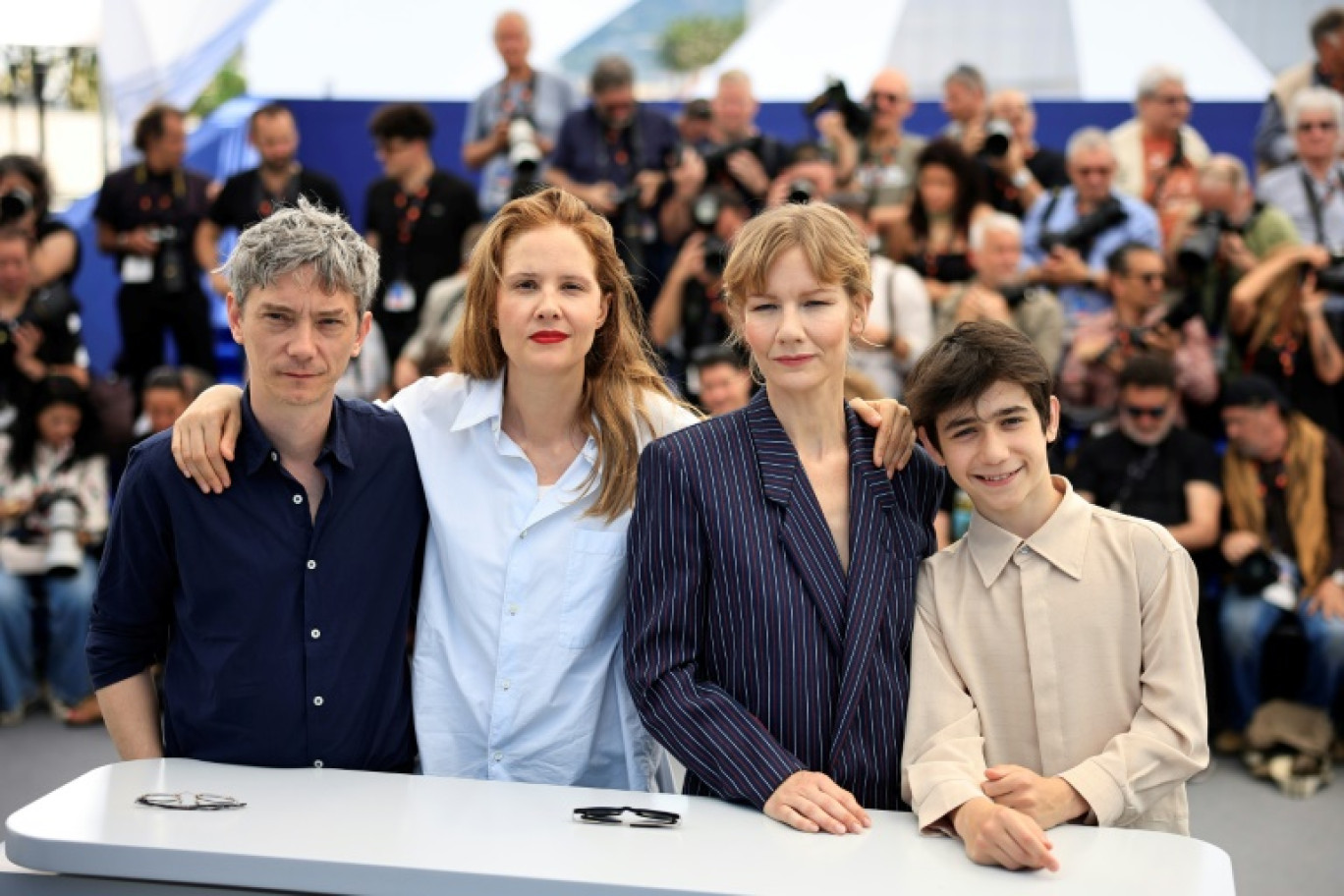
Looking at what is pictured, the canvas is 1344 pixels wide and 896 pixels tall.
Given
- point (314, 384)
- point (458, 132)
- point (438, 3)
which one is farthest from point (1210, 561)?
point (438, 3)

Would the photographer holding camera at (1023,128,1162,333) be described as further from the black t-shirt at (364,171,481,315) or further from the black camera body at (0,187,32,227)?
the black camera body at (0,187,32,227)

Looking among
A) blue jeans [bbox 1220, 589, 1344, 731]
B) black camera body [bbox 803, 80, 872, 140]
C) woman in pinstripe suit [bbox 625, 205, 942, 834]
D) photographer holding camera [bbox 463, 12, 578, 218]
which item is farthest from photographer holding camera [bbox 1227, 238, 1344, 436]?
woman in pinstripe suit [bbox 625, 205, 942, 834]

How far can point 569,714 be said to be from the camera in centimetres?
237

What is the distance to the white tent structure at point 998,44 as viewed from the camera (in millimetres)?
10102

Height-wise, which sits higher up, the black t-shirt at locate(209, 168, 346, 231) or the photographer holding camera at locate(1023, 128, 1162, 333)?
the black t-shirt at locate(209, 168, 346, 231)

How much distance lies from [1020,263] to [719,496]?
3.68 meters

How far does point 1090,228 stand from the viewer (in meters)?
5.60

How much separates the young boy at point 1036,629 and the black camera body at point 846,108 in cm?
410

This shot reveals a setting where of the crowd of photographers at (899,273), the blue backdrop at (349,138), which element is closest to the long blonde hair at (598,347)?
the crowd of photographers at (899,273)

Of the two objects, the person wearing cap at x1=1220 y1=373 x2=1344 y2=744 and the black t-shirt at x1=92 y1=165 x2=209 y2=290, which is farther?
the black t-shirt at x1=92 y1=165 x2=209 y2=290

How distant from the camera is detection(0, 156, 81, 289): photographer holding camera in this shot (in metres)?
6.04

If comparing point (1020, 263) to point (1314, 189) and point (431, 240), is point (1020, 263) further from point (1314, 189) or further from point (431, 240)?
point (431, 240)

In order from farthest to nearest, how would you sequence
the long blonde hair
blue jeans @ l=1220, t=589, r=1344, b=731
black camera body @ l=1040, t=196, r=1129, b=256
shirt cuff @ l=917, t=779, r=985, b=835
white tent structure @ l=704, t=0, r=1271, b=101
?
1. white tent structure @ l=704, t=0, r=1271, b=101
2. black camera body @ l=1040, t=196, r=1129, b=256
3. blue jeans @ l=1220, t=589, r=1344, b=731
4. the long blonde hair
5. shirt cuff @ l=917, t=779, r=985, b=835

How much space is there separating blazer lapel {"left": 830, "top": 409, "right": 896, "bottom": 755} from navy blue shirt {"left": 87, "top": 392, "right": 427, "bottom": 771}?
69 centimetres
